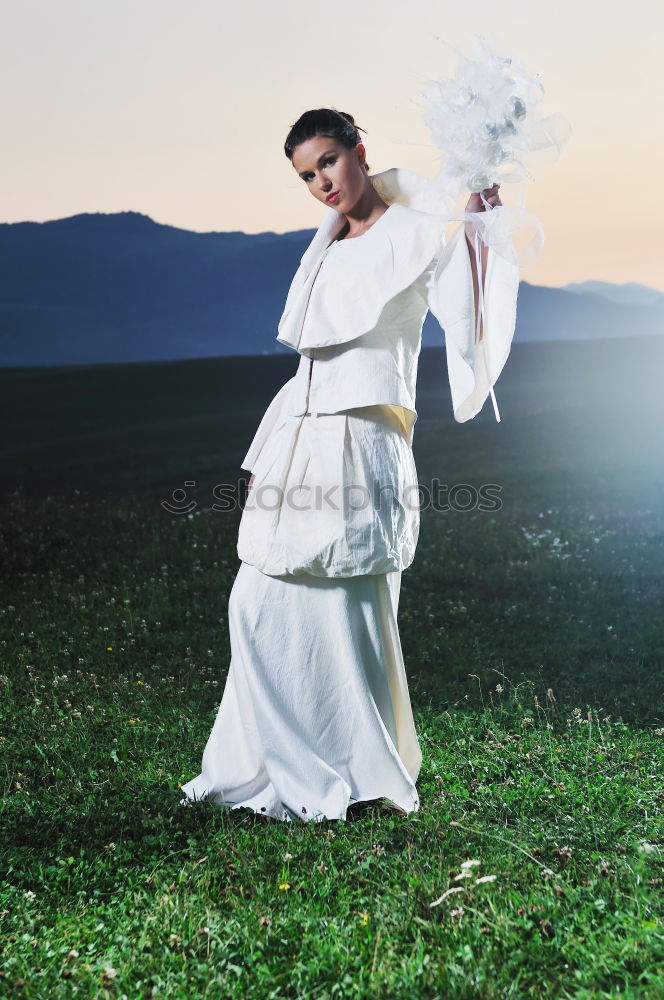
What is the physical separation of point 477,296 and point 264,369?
2097 cm

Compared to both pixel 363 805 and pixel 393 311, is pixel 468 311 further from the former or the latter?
pixel 363 805

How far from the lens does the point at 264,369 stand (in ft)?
79.9

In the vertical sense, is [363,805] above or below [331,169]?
below

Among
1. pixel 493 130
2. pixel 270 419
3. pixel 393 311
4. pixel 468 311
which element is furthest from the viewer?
pixel 270 419

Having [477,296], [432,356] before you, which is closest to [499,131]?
[477,296]

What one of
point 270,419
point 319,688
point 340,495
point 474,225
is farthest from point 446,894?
point 474,225

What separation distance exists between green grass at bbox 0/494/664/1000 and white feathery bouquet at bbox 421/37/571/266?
7.22 feet

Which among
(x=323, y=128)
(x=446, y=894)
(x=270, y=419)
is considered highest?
(x=323, y=128)

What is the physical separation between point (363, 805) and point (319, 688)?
53 centimetres

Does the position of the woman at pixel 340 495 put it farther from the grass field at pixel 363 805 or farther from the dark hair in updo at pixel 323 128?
the grass field at pixel 363 805

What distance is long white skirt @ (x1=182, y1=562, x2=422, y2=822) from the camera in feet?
12.7

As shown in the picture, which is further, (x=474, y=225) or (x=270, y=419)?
(x=270, y=419)

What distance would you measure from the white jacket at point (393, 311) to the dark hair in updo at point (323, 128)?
0.25m

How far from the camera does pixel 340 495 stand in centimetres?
378
